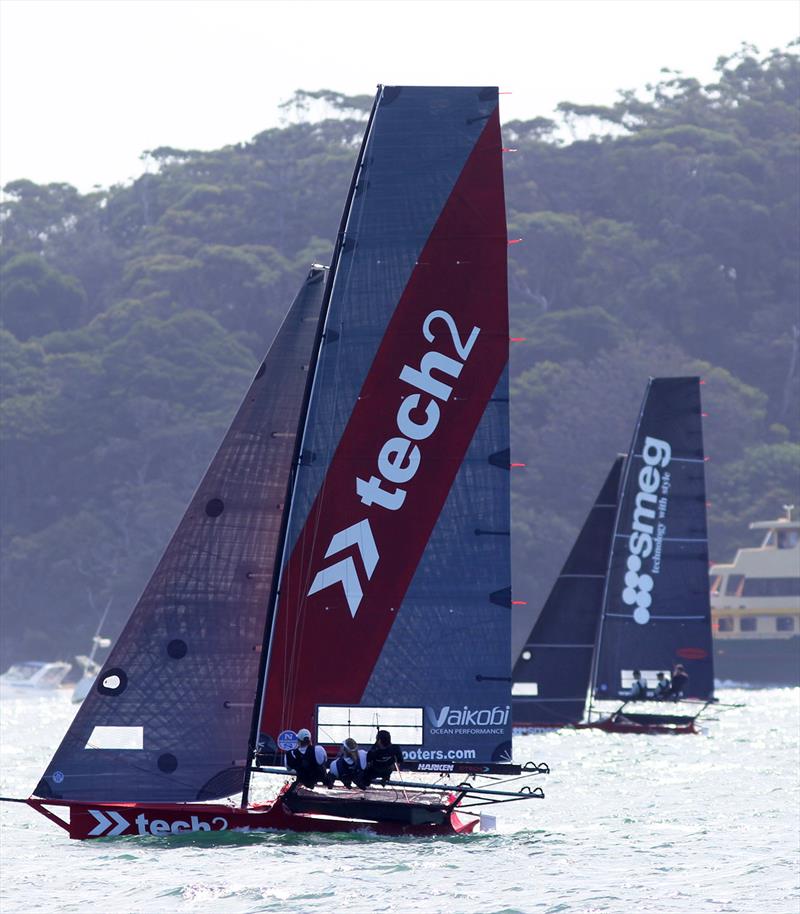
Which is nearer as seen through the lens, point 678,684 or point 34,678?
point 678,684

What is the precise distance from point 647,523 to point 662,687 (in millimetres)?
3304

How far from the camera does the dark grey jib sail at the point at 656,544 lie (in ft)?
127

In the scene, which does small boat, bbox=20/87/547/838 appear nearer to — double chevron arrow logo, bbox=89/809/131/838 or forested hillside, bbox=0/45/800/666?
double chevron arrow logo, bbox=89/809/131/838

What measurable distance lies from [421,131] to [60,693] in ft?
236

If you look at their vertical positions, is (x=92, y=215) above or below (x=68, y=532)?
above

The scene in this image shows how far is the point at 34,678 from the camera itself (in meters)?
92.1

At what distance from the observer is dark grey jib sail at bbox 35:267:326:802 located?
19.1 m

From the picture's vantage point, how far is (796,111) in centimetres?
14038

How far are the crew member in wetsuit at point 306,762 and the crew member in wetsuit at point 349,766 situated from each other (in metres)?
0.10

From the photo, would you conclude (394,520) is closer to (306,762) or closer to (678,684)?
(306,762)

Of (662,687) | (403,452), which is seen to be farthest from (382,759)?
(662,687)

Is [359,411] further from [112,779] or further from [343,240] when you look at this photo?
[112,779]

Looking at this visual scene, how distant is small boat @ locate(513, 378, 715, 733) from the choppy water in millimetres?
12550

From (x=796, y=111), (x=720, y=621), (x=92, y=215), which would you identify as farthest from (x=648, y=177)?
(x=720, y=621)
